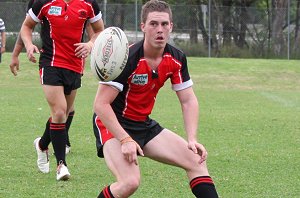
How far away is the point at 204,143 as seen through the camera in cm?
1070

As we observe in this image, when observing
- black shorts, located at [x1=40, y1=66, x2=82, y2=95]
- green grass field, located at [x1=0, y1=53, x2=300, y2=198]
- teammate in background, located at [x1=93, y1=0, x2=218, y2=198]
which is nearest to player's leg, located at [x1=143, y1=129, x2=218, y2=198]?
teammate in background, located at [x1=93, y1=0, x2=218, y2=198]

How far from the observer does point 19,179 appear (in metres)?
7.72

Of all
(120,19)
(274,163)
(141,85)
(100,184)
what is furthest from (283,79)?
(141,85)

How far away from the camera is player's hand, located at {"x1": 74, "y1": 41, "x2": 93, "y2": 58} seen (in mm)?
7719

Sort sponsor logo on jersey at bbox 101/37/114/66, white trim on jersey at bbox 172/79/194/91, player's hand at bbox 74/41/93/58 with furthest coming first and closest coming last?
player's hand at bbox 74/41/93/58 → white trim on jersey at bbox 172/79/194/91 → sponsor logo on jersey at bbox 101/37/114/66

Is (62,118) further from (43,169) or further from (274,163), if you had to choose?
(274,163)

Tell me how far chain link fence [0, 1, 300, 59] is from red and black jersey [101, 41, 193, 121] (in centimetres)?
2705

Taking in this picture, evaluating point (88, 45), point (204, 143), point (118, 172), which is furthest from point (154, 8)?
point (204, 143)

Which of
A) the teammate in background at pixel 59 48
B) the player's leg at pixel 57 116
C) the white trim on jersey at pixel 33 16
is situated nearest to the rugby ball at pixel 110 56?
the teammate in background at pixel 59 48

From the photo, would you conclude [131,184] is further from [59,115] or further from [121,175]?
[59,115]

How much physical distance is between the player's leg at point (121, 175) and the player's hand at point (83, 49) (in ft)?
7.67

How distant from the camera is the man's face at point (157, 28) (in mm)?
5477

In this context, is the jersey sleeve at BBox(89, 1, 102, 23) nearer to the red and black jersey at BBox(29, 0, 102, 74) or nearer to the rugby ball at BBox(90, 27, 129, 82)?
the red and black jersey at BBox(29, 0, 102, 74)

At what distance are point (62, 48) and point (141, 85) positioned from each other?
7.98 ft
